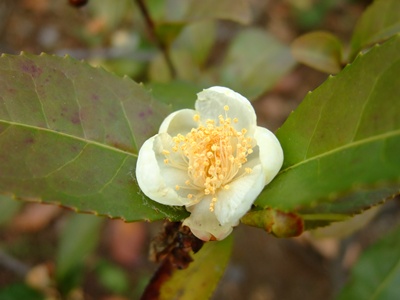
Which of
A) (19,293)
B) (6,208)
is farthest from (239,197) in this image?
(6,208)

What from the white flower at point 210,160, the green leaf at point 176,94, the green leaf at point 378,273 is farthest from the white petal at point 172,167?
the green leaf at point 378,273

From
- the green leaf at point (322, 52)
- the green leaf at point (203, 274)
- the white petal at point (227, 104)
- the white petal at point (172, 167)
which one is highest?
the white petal at point (227, 104)

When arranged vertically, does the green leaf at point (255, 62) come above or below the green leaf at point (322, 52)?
below

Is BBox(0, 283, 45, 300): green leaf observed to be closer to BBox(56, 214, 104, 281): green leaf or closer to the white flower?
BBox(56, 214, 104, 281): green leaf

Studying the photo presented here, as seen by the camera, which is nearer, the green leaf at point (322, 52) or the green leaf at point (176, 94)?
the green leaf at point (176, 94)

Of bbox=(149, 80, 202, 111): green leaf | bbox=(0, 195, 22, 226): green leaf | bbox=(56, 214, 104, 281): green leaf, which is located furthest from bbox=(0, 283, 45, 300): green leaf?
bbox=(149, 80, 202, 111): green leaf

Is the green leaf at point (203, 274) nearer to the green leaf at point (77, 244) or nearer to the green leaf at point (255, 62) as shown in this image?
the green leaf at point (255, 62)

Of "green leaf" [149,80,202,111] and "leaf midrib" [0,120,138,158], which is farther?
"green leaf" [149,80,202,111]

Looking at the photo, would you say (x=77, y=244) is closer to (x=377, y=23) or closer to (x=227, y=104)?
(x=227, y=104)
